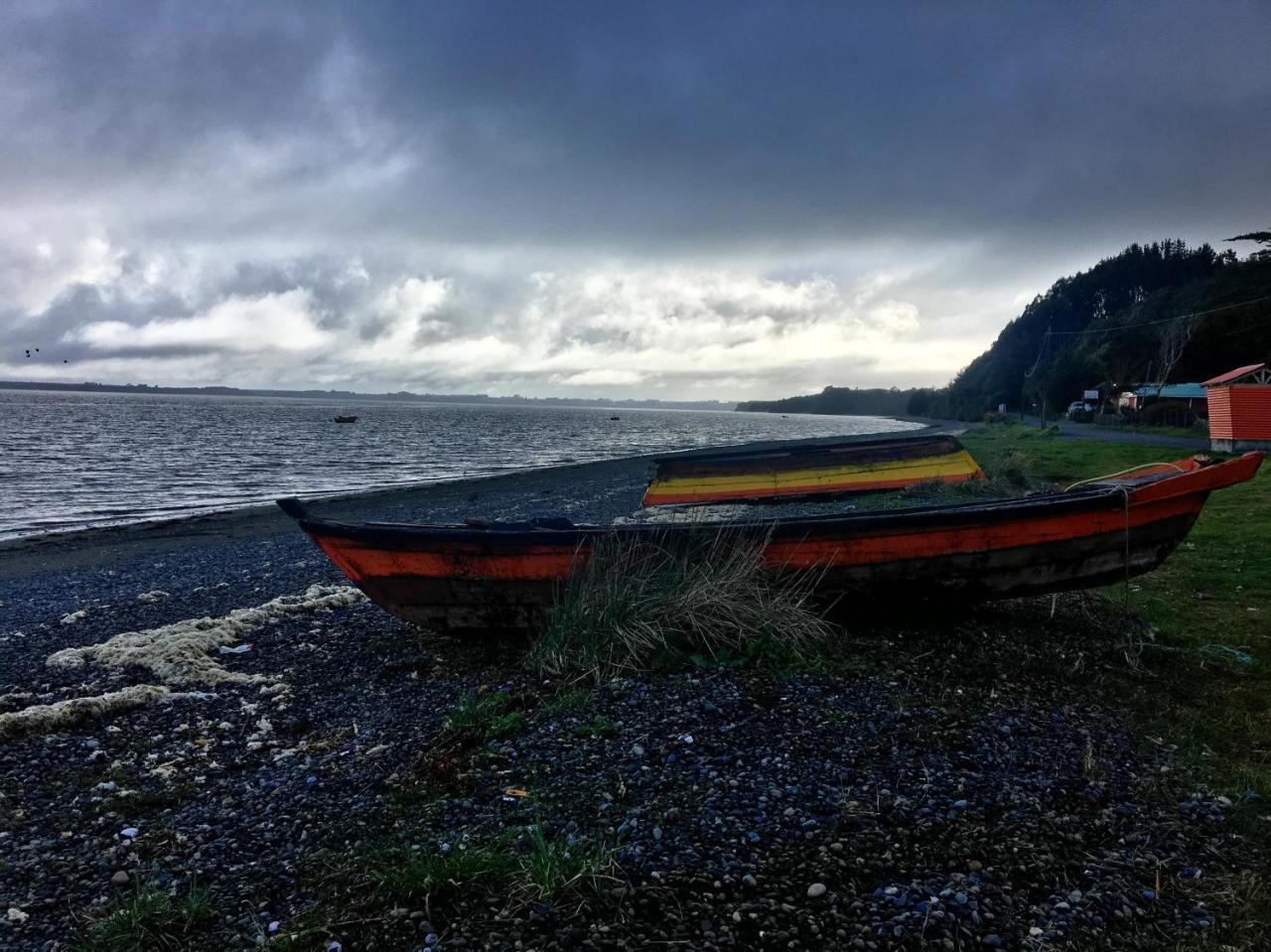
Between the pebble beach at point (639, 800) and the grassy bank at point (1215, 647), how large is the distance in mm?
409

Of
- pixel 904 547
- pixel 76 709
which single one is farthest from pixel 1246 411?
pixel 76 709

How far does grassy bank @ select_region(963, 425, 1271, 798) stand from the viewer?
5.53 m

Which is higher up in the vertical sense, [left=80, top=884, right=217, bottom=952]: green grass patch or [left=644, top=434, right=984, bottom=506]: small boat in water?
[left=644, top=434, right=984, bottom=506]: small boat in water

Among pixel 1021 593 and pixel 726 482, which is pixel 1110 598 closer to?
pixel 1021 593

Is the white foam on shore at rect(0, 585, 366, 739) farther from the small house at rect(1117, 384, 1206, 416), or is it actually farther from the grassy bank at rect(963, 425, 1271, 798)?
the small house at rect(1117, 384, 1206, 416)

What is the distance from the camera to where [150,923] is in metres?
3.65

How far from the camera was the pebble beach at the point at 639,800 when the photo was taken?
3582 millimetres

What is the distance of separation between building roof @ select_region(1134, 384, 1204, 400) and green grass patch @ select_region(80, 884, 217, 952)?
5524 centimetres

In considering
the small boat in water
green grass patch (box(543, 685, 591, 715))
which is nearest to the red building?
the small boat in water

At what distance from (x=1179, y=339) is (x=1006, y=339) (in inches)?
2284

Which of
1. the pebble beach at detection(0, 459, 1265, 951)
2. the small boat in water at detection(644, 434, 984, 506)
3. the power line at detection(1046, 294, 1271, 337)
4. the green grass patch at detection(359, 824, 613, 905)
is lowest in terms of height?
the pebble beach at detection(0, 459, 1265, 951)

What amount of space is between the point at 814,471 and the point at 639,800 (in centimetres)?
1732

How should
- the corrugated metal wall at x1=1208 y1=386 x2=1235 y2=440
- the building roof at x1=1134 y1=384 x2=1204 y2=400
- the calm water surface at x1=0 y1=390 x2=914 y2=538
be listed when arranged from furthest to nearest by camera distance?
the building roof at x1=1134 y1=384 x2=1204 y2=400 < the corrugated metal wall at x1=1208 y1=386 x2=1235 y2=440 < the calm water surface at x1=0 y1=390 x2=914 y2=538

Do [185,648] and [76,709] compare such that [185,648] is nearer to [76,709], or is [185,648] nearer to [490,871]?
[76,709]
